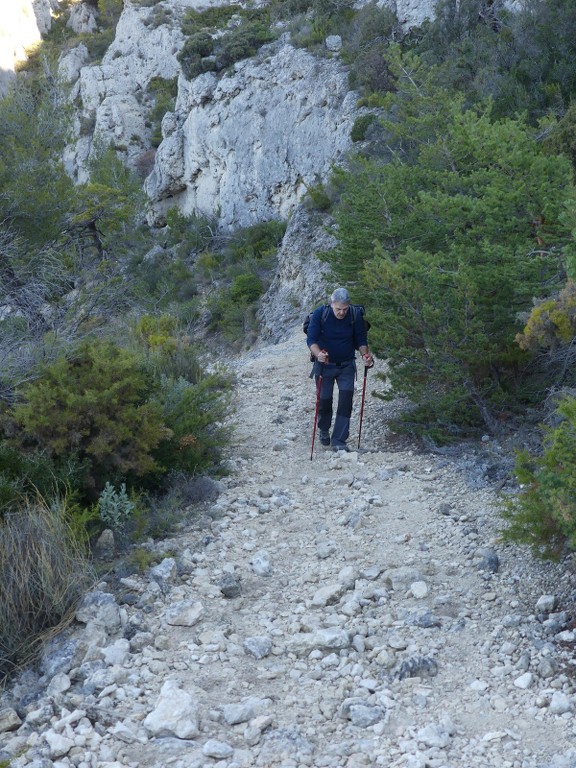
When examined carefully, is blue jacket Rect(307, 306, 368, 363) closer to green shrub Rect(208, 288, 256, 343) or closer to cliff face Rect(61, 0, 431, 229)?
green shrub Rect(208, 288, 256, 343)

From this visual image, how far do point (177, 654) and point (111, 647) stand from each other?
385 millimetres

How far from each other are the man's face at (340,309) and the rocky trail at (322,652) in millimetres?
2238

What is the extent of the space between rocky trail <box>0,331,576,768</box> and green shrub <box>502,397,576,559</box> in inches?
11.1

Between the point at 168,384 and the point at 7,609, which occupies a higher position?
the point at 168,384

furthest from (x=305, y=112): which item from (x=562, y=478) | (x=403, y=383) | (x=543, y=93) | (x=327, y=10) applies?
(x=562, y=478)

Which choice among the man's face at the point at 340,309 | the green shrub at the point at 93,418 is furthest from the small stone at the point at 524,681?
the man's face at the point at 340,309

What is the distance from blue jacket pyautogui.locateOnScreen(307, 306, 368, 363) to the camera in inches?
313

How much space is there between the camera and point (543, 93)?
15352 mm

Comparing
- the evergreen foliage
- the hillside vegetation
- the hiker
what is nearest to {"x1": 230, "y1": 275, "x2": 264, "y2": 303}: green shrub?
the hillside vegetation

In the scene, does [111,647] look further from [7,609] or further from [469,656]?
[469,656]

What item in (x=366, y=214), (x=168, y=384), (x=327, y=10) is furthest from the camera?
(x=327, y=10)

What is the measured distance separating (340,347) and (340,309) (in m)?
0.43

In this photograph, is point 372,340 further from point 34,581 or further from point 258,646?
point 34,581

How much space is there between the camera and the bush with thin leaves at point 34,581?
4438mm
